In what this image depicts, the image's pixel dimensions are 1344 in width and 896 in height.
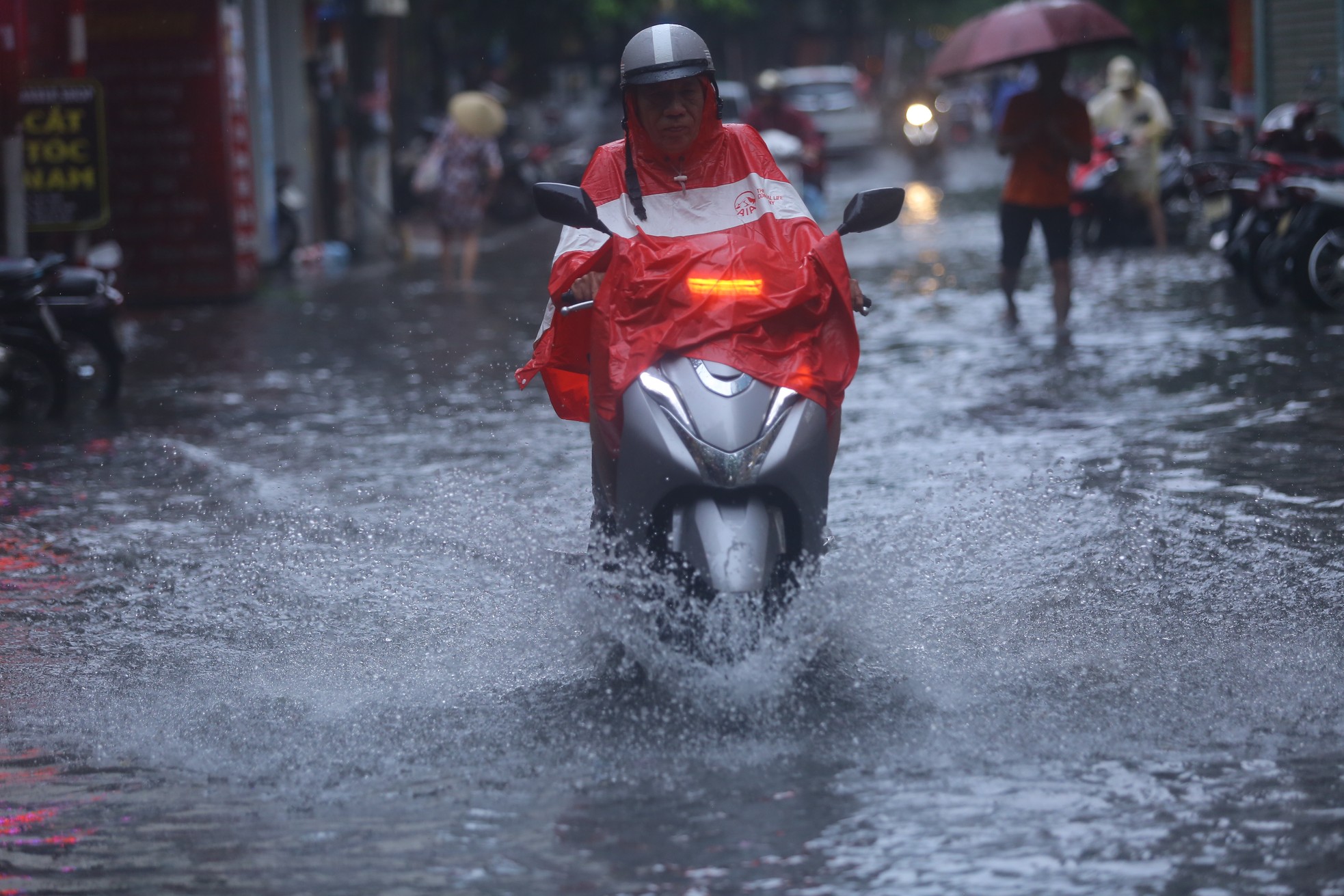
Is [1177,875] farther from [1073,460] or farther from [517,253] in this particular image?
[517,253]

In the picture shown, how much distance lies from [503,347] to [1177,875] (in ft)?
30.6

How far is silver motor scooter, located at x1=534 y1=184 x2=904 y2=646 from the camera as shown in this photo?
454 cm

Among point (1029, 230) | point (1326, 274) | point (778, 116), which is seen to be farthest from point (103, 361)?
point (778, 116)

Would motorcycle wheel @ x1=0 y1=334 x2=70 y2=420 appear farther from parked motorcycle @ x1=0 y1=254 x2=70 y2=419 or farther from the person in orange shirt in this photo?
the person in orange shirt

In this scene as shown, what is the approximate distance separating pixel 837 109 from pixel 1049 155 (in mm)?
29125

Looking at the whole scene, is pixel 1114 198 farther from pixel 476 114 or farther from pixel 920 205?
pixel 920 205

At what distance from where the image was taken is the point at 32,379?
9.99 metres

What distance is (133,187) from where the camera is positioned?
16.3 metres

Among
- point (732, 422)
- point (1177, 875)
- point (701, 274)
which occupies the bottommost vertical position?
point (1177, 875)

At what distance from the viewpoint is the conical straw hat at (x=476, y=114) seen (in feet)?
56.9

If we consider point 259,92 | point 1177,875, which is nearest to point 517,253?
point 259,92

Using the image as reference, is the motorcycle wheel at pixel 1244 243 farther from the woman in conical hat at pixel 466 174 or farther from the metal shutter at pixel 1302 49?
the woman in conical hat at pixel 466 174

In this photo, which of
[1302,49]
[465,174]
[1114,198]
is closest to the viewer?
[465,174]

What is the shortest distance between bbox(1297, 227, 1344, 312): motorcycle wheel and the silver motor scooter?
25.7ft
